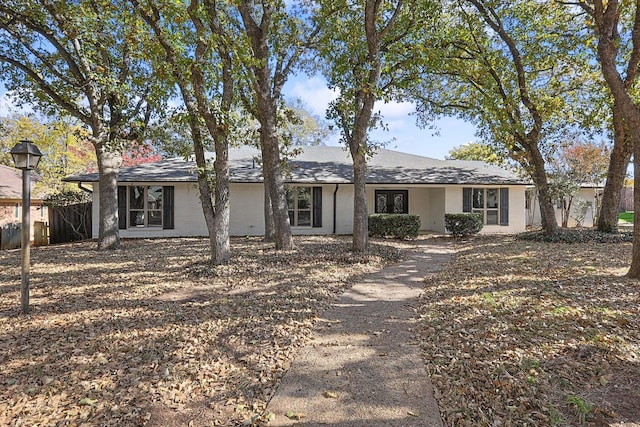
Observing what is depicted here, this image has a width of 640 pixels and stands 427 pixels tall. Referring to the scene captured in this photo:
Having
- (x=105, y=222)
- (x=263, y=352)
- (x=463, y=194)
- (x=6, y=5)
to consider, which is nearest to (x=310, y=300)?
(x=263, y=352)

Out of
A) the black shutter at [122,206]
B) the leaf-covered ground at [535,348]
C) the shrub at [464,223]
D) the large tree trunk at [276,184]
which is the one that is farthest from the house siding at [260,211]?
the leaf-covered ground at [535,348]

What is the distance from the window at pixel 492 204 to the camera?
16.2 meters

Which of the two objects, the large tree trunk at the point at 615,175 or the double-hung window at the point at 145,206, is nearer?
the large tree trunk at the point at 615,175

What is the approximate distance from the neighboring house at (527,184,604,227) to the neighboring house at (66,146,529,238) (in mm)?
5821

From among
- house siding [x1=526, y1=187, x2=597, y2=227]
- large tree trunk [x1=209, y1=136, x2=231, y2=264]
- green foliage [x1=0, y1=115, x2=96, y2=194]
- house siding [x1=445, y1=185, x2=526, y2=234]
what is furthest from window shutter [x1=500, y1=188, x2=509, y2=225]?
green foliage [x1=0, y1=115, x2=96, y2=194]

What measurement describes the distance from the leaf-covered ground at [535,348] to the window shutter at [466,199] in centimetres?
921

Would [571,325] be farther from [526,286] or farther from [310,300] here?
[310,300]

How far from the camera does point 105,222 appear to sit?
11.2m

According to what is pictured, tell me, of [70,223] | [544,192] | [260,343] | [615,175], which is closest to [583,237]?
[544,192]

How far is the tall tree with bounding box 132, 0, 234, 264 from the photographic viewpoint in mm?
6461

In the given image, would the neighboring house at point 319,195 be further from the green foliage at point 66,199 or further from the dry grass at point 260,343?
the dry grass at point 260,343

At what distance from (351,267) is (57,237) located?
12.9m

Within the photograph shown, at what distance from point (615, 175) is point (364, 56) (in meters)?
9.95

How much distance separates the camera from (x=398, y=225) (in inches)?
543
